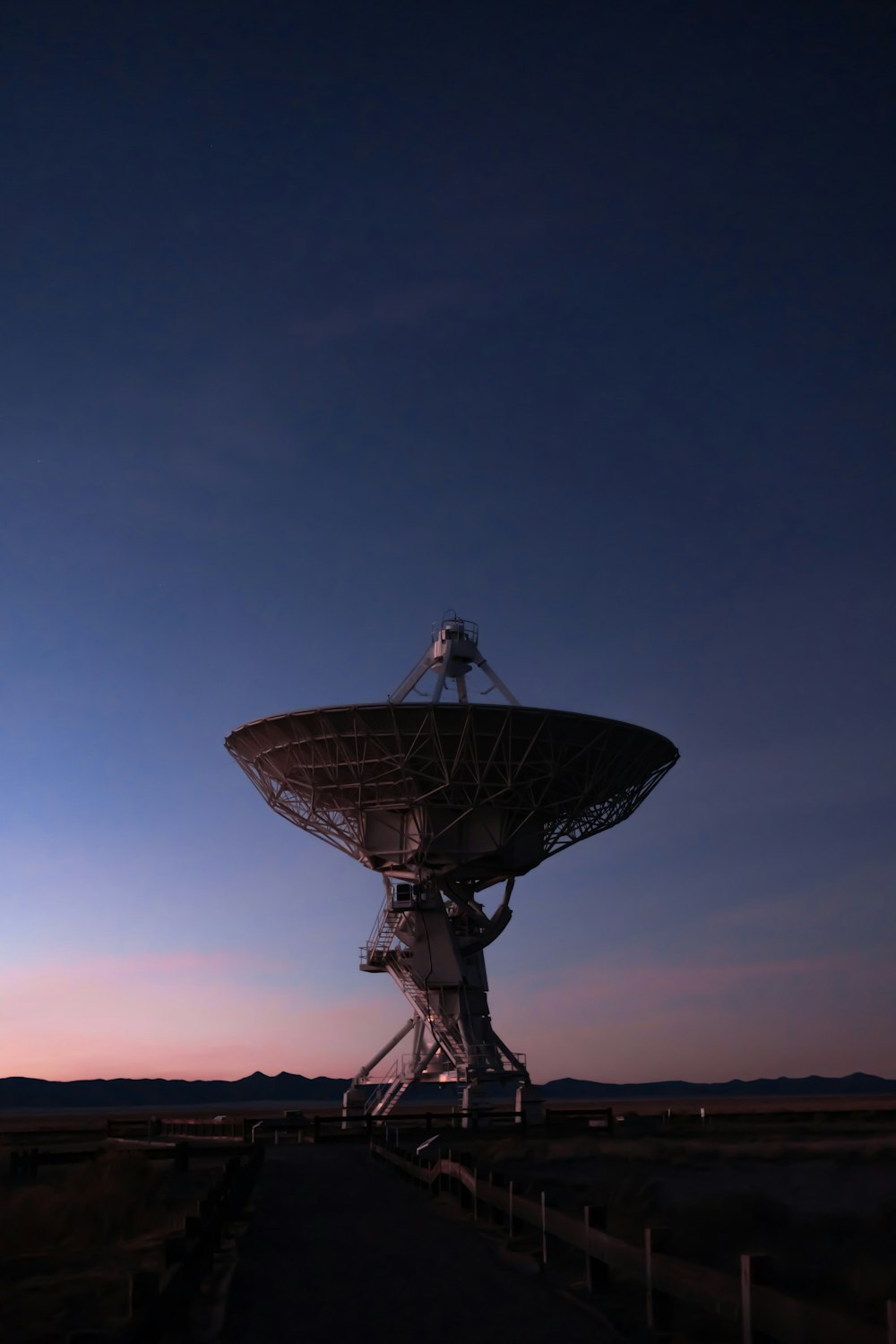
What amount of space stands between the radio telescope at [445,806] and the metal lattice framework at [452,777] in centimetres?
5

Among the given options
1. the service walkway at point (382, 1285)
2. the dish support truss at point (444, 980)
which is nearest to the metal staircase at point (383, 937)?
the dish support truss at point (444, 980)

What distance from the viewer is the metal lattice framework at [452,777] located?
38.3 meters

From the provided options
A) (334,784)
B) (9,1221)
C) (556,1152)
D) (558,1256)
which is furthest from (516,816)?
(558,1256)

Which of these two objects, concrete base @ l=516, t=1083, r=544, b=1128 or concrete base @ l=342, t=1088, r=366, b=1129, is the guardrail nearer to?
concrete base @ l=516, t=1083, r=544, b=1128

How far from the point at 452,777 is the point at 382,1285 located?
28.7 metres

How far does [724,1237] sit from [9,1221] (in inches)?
369

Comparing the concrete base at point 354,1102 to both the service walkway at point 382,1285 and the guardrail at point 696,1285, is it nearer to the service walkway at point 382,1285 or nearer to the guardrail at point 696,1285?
the service walkway at point 382,1285

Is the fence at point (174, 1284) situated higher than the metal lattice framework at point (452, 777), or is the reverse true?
the metal lattice framework at point (452, 777)

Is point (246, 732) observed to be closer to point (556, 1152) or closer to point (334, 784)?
point (334, 784)

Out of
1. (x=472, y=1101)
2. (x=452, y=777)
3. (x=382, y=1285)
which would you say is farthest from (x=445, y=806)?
(x=382, y=1285)

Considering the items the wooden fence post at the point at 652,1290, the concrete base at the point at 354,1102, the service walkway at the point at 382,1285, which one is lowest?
the service walkway at the point at 382,1285

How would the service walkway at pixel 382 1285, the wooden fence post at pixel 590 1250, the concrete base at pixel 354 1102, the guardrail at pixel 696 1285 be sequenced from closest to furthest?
the guardrail at pixel 696 1285 < the service walkway at pixel 382 1285 < the wooden fence post at pixel 590 1250 < the concrete base at pixel 354 1102

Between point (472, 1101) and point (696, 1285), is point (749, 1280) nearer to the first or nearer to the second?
point (696, 1285)

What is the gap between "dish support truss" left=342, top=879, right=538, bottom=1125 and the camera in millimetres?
41844
